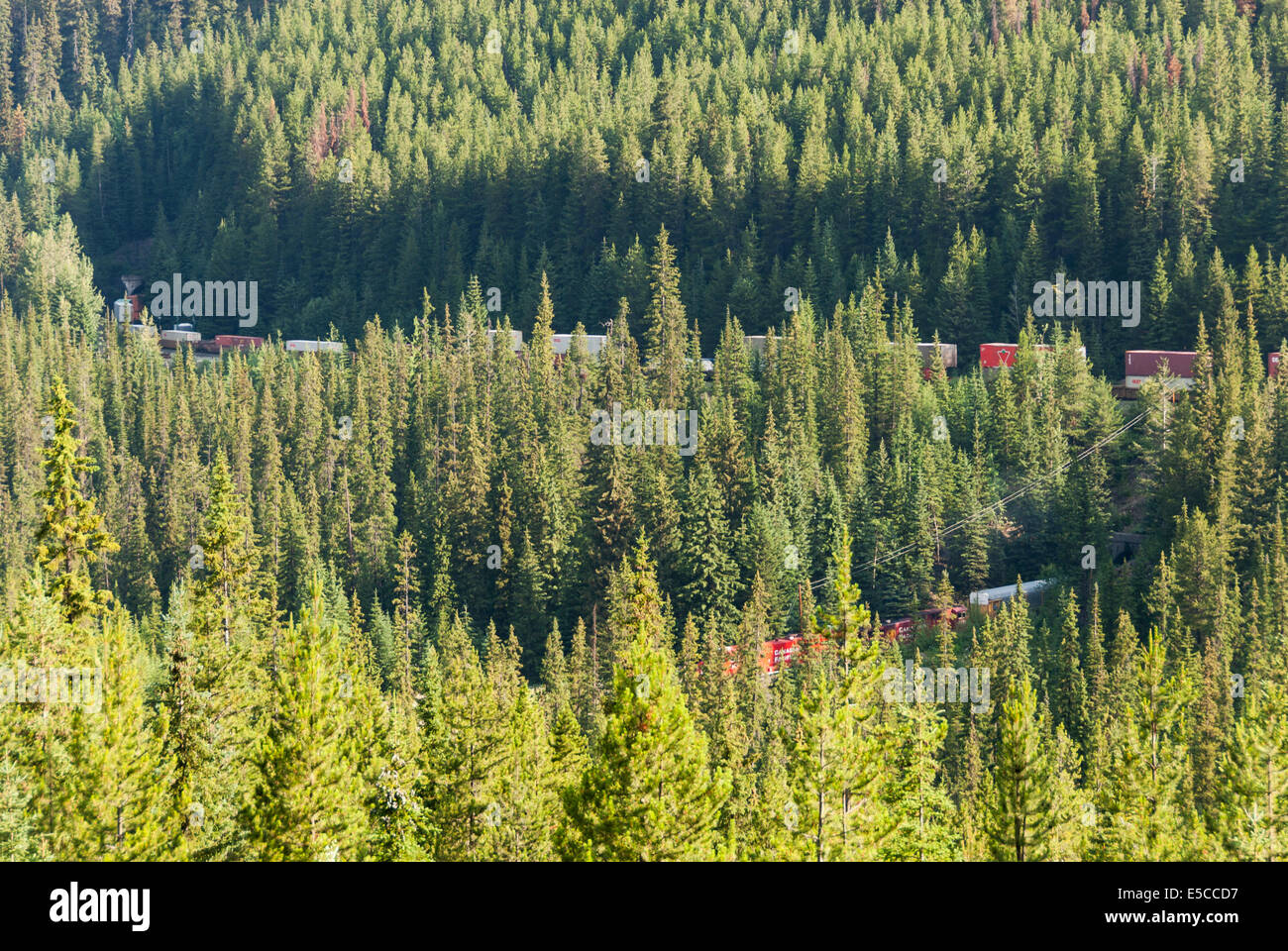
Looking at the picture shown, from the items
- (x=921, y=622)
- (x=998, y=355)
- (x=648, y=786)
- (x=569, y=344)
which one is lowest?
(x=921, y=622)

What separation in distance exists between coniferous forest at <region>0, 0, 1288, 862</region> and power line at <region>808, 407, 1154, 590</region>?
276mm

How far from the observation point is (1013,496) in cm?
12838

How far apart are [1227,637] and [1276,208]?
76.0 meters

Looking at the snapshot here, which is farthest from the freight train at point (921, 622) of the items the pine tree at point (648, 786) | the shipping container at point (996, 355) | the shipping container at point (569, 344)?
the pine tree at point (648, 786)

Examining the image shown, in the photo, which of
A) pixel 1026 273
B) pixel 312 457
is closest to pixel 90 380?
pixel 312 457

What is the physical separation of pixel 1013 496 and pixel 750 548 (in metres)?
22.1

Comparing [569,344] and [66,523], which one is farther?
[569,344]

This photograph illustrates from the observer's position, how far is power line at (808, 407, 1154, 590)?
124 meters

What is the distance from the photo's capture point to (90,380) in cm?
17888

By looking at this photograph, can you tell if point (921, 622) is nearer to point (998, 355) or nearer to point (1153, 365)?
point (1153, 365)

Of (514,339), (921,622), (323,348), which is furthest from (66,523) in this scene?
(323,348)

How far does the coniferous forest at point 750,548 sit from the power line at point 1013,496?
276mm

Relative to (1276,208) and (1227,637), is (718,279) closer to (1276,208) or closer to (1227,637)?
(1276,208)

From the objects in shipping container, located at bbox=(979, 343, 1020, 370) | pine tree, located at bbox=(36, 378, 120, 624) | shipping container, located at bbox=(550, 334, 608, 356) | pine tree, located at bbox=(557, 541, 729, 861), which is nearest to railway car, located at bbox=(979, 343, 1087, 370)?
shipping container, located at bbox=(979, 343, 1020, 370)
